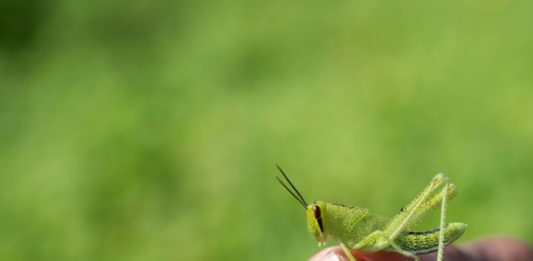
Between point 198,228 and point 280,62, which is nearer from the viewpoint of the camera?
point 198,228

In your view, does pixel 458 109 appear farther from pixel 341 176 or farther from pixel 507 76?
pixel 341 176

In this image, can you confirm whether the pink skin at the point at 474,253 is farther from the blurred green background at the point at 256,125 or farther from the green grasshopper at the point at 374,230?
the blurred green background at the point at 256,125

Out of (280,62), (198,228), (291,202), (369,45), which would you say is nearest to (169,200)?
(198,228)

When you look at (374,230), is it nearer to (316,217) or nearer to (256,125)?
(316,217)

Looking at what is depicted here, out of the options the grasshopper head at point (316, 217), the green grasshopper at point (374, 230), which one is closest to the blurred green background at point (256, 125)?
the green grasshopper at point (374, 230)

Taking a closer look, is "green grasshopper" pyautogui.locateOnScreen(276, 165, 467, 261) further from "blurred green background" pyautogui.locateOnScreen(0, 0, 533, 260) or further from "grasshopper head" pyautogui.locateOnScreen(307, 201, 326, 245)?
"blurred green background" pyautogui.locateOnScreen(0, 0, 533, 260)
